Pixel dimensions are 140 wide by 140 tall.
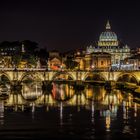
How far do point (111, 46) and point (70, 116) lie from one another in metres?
101

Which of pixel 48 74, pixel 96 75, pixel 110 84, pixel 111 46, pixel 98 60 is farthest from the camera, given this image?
pixel 111 46

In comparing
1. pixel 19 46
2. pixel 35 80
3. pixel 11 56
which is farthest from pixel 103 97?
pixel 19 46

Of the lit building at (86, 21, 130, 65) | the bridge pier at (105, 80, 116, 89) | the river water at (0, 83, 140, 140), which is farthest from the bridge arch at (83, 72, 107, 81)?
the lit building at (86, 21, 130, 65)

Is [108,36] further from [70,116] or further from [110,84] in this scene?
[70,116]

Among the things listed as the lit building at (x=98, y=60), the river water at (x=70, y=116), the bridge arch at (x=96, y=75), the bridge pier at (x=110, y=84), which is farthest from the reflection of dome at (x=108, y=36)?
the river water at (x=70, y=116)

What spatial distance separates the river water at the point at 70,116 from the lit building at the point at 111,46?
81.2 meters

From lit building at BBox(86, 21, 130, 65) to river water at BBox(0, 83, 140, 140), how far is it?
81.2 metres

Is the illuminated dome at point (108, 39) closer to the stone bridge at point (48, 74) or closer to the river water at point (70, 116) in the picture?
the stone bridge at point (48, 74)

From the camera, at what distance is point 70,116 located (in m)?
32.8

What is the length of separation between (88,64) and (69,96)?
195 feet

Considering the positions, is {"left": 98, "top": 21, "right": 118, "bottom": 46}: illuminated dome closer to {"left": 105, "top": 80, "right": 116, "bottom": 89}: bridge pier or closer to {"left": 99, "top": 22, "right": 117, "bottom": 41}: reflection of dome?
{"left": 99, "top": 22, "right": 117, "bottom": 41}: reflection of dome

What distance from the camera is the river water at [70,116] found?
2655 centimetres

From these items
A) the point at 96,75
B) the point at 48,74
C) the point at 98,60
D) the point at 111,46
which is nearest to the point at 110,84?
the point at 48,74

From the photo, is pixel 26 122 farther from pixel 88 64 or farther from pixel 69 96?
pixel 88 64
